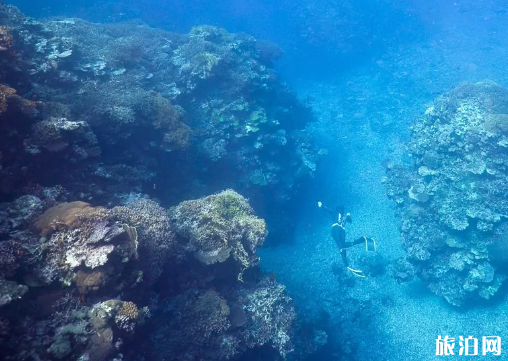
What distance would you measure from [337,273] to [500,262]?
19.2ft

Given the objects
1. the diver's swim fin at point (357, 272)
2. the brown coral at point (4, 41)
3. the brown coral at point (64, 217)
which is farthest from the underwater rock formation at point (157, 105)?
the diver's swim fin at point (357, 272)

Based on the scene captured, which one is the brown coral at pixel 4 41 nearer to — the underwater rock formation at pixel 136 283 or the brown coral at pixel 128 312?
the underwater rock formation at pixel 136 283

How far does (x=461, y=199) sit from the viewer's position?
1187 centimetres

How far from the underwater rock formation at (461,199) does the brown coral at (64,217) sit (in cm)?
1197

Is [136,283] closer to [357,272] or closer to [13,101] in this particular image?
[13,101]

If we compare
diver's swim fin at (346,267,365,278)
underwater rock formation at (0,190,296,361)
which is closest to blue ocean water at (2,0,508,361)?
diver's swim fin at (346,267,365,278)

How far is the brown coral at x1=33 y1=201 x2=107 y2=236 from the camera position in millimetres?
4930

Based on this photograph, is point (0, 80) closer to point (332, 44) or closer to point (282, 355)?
point (282, 355)

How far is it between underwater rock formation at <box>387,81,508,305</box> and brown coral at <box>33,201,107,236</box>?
12.0 meters

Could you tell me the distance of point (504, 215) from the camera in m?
11.1

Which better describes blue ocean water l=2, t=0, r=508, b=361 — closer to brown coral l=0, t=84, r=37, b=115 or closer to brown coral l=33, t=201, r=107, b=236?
brown coral l=0, t=84, r=37, b=115

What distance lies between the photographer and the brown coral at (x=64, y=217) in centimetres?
493

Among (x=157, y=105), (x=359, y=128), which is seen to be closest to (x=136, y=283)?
(x=157, y=105)

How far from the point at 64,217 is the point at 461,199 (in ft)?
43.5
